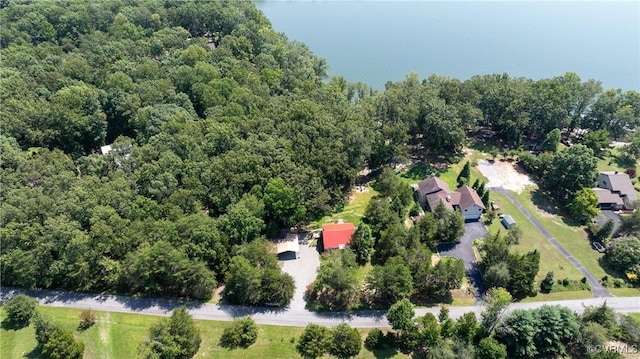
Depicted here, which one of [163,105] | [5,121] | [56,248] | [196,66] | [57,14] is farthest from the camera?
[57,14]

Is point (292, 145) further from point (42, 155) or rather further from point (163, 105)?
point (42, 155)

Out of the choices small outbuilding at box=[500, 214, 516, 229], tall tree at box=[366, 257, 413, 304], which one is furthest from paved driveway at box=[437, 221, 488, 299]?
tall tree at box=[366, 257, 413, 304]

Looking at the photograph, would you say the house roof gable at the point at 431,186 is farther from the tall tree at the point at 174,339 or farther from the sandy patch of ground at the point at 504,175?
the tall tree at the point at 174,339

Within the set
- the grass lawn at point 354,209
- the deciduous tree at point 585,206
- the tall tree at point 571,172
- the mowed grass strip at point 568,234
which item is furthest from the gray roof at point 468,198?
the tall tree at point 571,172

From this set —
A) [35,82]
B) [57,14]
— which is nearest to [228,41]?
[35,82]

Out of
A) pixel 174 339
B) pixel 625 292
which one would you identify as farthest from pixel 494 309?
pixel 174 339
